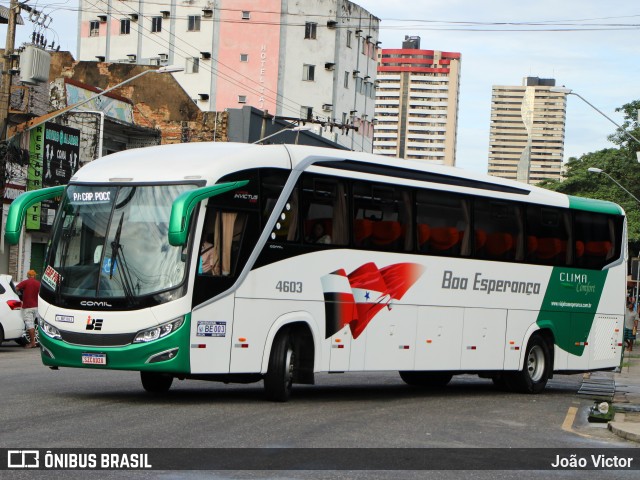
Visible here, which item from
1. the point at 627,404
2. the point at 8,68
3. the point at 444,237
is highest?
the point at 8,68

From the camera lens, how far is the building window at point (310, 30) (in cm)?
9125

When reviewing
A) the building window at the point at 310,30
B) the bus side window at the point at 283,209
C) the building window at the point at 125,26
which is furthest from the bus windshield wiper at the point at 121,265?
the building window at the point at 125,26

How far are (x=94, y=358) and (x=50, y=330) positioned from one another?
34.1 inches

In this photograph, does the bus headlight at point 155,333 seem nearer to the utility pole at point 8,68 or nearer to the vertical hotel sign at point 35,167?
the utility pole at point 8,68

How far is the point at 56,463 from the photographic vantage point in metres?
10.4

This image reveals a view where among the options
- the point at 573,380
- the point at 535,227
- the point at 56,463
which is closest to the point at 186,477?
the point at 56,463

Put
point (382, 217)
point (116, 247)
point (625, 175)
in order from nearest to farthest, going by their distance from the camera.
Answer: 1. point (116, 247)
2. point (382, 217)
3. point (625, 175)

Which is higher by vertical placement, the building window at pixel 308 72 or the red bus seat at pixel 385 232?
the building window at pixel 308 72

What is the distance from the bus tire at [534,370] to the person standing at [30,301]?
41.4ft

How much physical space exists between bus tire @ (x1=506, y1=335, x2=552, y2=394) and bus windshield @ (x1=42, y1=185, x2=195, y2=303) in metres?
8.43

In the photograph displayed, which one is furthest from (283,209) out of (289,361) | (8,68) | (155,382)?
(8,68)

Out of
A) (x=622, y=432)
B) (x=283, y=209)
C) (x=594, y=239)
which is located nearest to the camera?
(x=622, y=432)

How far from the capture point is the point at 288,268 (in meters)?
17.0

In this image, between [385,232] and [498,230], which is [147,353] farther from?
[498,230]
